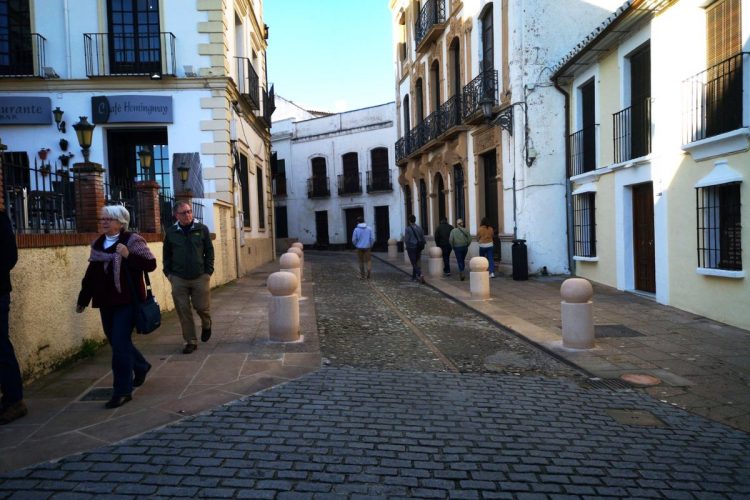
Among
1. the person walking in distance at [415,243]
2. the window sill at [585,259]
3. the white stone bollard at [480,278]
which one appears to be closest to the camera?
the white stone bollard at [480,278]

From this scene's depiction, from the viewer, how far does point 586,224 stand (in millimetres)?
13430

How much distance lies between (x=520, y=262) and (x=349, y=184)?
21.1 meters

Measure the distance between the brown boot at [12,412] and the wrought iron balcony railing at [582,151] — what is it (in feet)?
38.7

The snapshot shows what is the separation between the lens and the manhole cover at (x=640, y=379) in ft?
18.5

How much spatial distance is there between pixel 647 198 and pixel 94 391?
9858 millimetres

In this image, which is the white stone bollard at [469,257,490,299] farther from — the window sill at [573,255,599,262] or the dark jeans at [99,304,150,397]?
the dark jeans at [99,304,150,397]

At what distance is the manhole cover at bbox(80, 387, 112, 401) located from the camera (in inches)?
197

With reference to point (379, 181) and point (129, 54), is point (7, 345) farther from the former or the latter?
point (379, 181)

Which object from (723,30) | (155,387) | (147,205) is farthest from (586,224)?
(155,387)

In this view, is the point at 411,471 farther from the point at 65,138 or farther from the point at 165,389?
the point at 65,138

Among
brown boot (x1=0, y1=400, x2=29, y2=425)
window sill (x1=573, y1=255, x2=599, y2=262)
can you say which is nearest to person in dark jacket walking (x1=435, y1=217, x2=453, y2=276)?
window sill (x1=573, y1=255, x2=599, y2=262)

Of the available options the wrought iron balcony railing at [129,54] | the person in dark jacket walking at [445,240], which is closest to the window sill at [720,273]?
the person in dark jacket walking at [445,240]

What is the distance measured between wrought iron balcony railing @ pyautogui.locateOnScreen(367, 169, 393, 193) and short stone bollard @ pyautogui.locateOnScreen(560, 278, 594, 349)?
2637 cm

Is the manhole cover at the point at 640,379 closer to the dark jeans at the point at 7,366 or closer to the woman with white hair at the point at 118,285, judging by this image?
the woman with white hair at the point at 118,285
